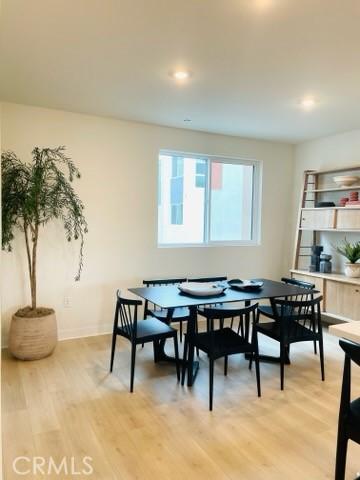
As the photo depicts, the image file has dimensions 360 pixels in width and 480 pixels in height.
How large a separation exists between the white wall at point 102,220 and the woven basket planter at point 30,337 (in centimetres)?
40

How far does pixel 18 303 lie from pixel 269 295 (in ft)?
8.38

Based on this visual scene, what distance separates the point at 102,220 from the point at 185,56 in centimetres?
214

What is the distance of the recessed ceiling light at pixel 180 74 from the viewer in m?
2.74

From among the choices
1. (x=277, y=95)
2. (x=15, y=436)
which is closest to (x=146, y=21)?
(x=277, y=95)

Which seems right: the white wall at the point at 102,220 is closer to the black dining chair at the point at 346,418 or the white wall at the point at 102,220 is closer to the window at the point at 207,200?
the window at the point at 207,200

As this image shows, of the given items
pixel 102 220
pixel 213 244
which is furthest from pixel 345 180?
pixel 102 220

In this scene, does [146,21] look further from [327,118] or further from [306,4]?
[327,118]

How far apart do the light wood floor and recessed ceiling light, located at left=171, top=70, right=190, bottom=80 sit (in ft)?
8.25

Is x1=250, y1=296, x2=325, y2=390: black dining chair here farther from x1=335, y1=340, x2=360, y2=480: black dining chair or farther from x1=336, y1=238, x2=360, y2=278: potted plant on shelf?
x1=336, y1=238, x2=360, y2=278: potted plant on shelf

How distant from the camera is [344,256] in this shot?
455 cm

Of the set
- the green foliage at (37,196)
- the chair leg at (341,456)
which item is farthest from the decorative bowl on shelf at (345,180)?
the chair leg at (341,456)

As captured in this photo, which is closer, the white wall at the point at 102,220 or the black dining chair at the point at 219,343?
the black dining chair at the point at 219,343

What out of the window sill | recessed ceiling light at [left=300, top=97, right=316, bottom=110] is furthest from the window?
recessed ceiling light at [left=300, top=97, right=316, bottom=110]

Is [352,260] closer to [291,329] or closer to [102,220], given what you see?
[291,329]
